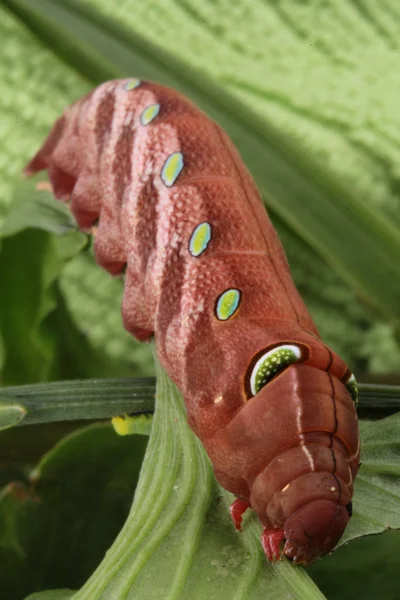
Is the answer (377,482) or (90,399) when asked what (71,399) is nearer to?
(90,399)

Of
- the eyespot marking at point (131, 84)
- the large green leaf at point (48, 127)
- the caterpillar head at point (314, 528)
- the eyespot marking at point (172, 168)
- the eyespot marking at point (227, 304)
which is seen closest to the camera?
the caterpillar head at point (314, 528)

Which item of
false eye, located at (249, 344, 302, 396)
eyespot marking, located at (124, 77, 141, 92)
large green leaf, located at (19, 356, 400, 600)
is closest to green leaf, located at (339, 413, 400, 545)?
large green leaf, located at (19, 356, 400, 600)

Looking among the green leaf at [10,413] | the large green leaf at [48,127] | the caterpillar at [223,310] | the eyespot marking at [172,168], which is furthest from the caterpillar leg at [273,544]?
the large green leaf at [48,127]

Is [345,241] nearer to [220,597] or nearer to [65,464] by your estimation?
[65,464]

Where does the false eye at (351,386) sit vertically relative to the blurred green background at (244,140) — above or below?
above

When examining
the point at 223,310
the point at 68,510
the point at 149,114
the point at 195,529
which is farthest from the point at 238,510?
the point at 149,114

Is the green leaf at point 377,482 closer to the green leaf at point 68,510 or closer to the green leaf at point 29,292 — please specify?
the green leaf at point 68,510
